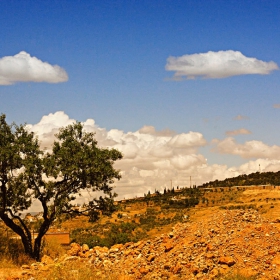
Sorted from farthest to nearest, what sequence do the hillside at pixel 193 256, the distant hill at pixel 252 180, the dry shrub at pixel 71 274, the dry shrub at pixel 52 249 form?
the distant hill at pixel 252 180
the dry shrub at pixel 52 249
the dry shrub at pixel 71 274
the hillside at pixel 193 256

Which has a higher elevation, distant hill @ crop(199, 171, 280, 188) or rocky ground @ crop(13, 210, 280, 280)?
distant hill @ crop(199, 171, 280, 188)

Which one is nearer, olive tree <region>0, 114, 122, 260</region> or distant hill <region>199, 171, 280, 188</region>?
olive tree <region>0, 114, 122, 260</region>

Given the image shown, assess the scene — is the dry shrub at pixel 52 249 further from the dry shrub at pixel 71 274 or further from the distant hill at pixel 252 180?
the distant hill at pixel 252 180

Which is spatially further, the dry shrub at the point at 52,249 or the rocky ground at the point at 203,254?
the dry shrub at the point at 52,249

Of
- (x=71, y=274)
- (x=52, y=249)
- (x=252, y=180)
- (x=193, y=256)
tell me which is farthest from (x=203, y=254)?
(x=252, y=180)

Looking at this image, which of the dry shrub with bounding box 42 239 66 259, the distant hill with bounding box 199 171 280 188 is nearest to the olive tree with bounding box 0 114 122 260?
the dry shrub with bounding box 42 239 66 259

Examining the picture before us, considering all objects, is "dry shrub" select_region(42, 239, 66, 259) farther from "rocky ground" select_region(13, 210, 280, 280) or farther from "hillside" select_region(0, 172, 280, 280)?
"rocky ground" select_region(13, 210, 280, 280)

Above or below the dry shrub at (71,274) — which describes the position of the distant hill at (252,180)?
above

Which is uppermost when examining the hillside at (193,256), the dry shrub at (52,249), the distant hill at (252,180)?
the distant hill at (252,180)

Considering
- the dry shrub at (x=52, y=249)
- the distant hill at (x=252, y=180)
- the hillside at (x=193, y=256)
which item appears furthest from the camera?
the distant hill at (x=252, y=180)

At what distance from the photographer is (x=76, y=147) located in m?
24.4

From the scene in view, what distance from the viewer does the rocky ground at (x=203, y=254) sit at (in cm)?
1669

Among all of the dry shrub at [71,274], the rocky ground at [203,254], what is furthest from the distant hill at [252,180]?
the dry shrub at [71,274]

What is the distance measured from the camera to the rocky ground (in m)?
16.7
